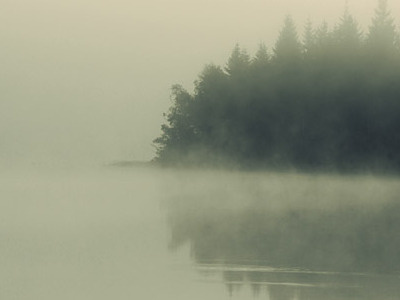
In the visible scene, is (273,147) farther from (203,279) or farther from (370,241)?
(203,279)

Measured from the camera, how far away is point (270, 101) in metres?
95.0

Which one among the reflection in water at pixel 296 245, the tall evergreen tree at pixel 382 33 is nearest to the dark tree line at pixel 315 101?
the tall evergreen tree at pixel 382 33

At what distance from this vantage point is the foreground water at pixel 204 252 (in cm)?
1562

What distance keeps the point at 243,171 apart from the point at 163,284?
74562 millimetres

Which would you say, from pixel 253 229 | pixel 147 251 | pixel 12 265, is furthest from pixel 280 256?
pixel 253 229

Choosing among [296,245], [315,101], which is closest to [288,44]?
[315,101]

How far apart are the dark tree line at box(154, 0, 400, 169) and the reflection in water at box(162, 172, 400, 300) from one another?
160 ft

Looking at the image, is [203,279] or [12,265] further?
[12,265]

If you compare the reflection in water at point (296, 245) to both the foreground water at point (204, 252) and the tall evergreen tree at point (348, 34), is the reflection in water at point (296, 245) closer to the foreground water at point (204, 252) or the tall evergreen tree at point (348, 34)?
the foreground water at point (204, 252)

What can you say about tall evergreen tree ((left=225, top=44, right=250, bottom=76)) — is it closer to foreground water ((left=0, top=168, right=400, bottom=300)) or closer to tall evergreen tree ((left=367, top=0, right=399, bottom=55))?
tall evergreen tree ((left=367, top=0, right=399, bottom=55))

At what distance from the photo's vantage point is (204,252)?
20.8 m

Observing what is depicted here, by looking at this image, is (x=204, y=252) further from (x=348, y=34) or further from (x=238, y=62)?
(x=238, y=62)

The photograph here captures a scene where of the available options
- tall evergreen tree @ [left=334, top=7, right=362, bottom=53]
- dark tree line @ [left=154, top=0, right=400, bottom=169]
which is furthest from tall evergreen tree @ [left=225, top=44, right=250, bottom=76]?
tall evergreen tree @ [left=334, top=7, right=362, bottom=53]

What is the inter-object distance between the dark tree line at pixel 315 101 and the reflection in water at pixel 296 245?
48.8 m
